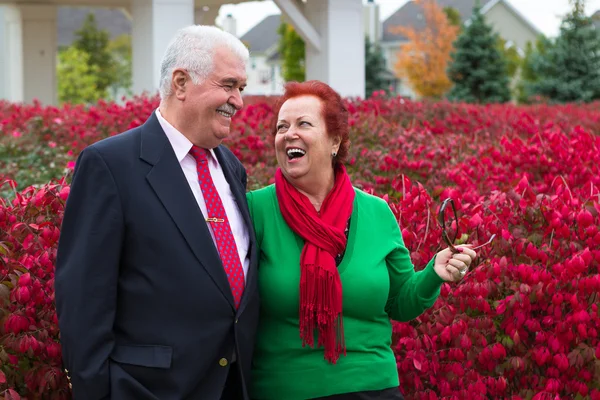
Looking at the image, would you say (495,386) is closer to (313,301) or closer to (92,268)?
(313,301)

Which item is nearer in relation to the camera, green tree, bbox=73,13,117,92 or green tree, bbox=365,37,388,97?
green tree, bbox=365,37,388,97

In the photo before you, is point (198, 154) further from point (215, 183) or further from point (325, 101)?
point (325, 101)

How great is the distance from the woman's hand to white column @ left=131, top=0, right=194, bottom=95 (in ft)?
40.2

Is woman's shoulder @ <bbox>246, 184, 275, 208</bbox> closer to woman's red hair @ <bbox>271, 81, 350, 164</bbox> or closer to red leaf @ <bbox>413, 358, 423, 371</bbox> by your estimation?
woman's red hair @ <bbox>271, 81, 350, 164</bbox>

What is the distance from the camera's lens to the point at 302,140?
136 inches

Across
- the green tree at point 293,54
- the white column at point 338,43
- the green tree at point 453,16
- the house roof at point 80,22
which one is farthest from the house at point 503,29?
the white column at point 338,43

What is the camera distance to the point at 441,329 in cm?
422

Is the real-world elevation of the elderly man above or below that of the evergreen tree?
below

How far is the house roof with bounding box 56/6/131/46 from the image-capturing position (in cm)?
5906

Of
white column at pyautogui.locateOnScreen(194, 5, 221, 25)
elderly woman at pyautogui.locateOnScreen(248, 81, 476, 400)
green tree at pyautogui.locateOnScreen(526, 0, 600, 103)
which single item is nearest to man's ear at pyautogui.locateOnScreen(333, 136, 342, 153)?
elderly woman at pyautogui.locateOnScreen(248, 81, 476, 400)

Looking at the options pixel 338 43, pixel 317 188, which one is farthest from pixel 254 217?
pixel 338 43

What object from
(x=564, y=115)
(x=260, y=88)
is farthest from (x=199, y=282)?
(x=260, y=88)

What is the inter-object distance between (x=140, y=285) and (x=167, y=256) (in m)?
0.13

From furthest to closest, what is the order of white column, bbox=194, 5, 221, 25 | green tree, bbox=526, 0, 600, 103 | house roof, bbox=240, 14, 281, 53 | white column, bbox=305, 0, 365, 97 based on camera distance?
1. house roof, bbox=240, 14, 281, 53
2. green tree, bbox=526, 0, 600, 103
3. white column, bbox=194, 5, 221, 25
4. white column, bbox=305, 0, 365, 97
